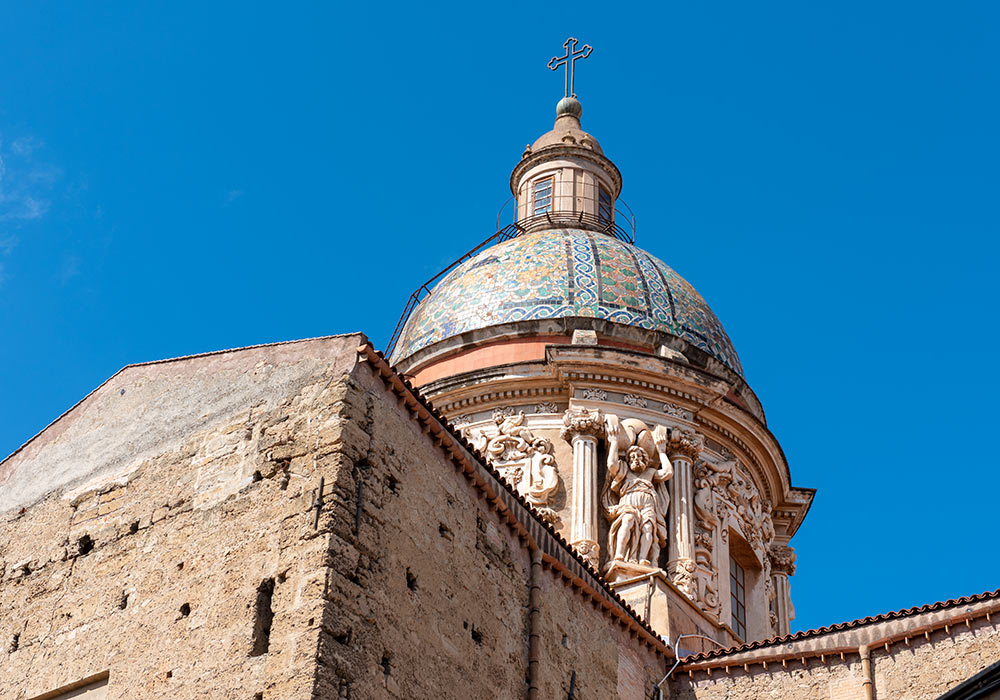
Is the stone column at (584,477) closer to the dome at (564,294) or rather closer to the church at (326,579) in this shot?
the church at (326,579)

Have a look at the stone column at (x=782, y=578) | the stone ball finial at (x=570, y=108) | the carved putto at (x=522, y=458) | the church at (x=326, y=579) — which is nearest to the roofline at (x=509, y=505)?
the church at (x=326, y=579)

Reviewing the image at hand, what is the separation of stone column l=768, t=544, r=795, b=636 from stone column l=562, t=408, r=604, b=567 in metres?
4.23

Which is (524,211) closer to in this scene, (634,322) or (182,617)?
(634,322)

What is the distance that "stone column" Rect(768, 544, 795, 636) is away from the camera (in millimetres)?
25781

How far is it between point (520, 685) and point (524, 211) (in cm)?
1621

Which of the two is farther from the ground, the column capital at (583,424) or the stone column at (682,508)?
the column capital at (583,424)

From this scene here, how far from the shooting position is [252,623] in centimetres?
1316

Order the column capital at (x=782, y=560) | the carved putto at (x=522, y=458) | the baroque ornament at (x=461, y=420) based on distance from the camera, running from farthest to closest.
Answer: the column capital at (x=782, y=560) < the baroque ornament at (x=461, y=420) < the carved putto at (x=522, y=458)

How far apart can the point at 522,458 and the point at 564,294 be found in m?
3.60

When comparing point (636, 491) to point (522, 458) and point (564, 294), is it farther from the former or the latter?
point (564, 294)

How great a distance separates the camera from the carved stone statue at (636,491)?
23.0 m

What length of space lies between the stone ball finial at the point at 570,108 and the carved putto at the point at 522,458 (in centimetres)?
967

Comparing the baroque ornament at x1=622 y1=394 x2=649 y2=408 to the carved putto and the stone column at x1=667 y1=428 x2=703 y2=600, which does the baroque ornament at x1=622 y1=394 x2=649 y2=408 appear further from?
the carved putto

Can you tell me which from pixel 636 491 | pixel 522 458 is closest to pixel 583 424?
pixel 522 458
